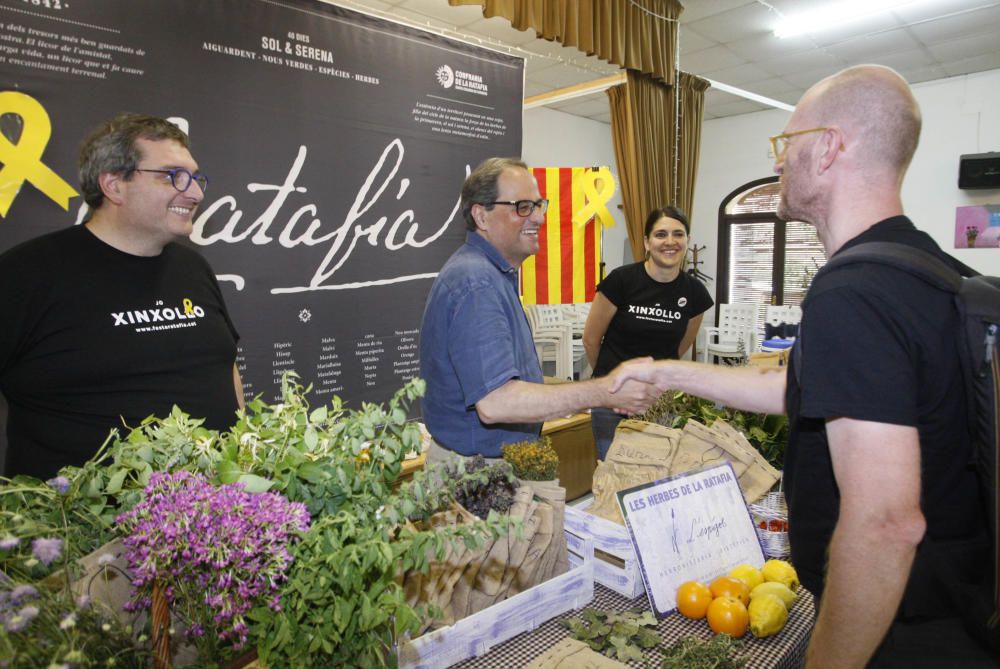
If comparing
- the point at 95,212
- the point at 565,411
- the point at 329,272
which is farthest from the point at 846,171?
the point at 329,272

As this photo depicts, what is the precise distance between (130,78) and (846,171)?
2.37 meters

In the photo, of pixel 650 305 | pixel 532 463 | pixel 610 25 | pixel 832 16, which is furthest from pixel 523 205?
pixel 832 16

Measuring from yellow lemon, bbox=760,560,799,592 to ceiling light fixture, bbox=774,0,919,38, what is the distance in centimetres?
532

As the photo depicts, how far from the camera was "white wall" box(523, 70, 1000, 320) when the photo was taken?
7.20 m

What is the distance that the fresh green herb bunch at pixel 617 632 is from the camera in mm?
1148

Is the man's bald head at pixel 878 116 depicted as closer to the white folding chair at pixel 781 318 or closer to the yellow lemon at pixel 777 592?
the yellow lemon at pixel 777 592

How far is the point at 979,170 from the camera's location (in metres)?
7.00

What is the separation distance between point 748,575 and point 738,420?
34.9 inches

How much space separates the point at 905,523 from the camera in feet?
3.02

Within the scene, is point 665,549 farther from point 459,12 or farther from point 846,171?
point 459,12

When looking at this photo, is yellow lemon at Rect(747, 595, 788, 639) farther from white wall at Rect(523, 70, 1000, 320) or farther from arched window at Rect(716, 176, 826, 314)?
arched window at Rect(716, 176, 826, 314)

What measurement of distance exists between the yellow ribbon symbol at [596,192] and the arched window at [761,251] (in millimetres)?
5166

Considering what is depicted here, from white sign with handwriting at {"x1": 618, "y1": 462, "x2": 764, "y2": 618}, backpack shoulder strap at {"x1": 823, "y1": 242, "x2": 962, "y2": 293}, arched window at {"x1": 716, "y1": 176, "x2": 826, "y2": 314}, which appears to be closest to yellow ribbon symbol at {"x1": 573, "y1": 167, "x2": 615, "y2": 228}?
white sign with handwriting at {"x1": 618, "y1": 462, "x2": 764, "y2": 618}

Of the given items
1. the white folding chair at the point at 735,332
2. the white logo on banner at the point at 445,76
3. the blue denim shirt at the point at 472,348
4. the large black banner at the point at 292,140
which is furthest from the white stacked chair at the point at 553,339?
the blue denim shirt at the point at 472,348
